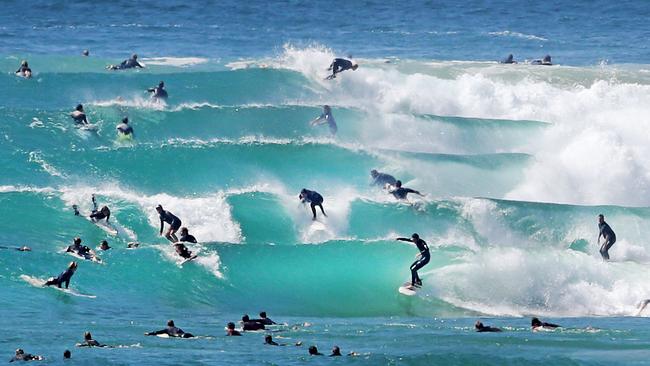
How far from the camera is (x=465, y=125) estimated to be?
152 ft

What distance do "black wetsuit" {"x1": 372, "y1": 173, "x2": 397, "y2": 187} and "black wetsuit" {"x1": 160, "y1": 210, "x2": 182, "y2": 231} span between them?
6445 mm

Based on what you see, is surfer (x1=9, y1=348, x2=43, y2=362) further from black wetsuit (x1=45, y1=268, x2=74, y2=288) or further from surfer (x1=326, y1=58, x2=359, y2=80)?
surfer (x1=326, y1=58, x2=359, y2=80)

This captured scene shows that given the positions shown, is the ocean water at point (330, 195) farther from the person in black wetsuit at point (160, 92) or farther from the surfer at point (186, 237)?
the person in black wetsuit at point (160, 92)

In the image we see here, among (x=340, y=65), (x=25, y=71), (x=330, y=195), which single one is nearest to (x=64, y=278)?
(x=330, y=195)

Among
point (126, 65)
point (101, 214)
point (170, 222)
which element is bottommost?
point (170, 222)

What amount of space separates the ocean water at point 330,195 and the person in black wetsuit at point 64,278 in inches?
10.0

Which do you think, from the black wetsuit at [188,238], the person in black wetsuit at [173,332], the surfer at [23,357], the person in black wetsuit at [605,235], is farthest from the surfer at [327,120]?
the surfer at [23,357]

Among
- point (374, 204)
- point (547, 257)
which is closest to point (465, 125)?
point (374, 204)

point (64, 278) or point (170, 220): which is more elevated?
point (170, 220)

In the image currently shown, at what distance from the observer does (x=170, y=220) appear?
109 ft

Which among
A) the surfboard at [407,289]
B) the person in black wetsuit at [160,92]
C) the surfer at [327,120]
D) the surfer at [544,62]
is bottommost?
the surfboard at [407,289]

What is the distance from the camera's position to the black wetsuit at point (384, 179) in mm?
37656

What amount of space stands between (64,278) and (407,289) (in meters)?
7.11

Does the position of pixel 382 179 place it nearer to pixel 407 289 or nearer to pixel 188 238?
pixel 407 289
